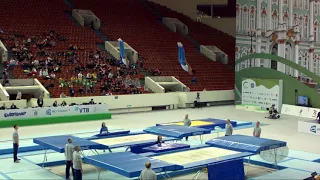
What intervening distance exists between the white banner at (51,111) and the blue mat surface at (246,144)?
42.9 ft

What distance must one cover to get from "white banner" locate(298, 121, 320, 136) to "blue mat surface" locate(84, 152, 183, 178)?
1207cm

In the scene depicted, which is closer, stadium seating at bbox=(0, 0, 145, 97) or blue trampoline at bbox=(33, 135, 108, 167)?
blue trampoline at bbox=(33, 135, 108, 167)

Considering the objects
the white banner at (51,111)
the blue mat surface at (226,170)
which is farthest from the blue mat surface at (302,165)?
the white banner at (51,111)

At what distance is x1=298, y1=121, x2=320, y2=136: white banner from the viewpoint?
821 inches

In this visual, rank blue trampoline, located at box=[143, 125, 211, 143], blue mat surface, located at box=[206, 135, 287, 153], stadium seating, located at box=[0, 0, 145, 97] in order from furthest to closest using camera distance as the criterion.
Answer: stadium seating, located at box=[0, 0, 145, 97], blue trampoline, located at box=[143, 125, 211, 143], blue mat surface, located at box=[206, 135, 287, 153]

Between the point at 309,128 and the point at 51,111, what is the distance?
579 inches

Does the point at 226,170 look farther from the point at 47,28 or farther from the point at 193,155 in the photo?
the point at 47,28

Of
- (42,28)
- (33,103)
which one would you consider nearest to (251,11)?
(42,28)

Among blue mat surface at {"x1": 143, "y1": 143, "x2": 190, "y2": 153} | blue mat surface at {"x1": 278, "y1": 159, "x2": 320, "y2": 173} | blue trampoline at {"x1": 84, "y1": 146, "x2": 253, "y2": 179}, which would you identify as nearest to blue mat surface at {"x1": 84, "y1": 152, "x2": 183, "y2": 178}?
blue trampoline at {"x1": 84, "y1": 146, "x2": 253, "y2": 179}

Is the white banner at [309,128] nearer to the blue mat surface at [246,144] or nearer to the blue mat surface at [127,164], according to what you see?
the blue mat surface at [246,144]

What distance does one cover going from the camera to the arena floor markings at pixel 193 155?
40.0ft

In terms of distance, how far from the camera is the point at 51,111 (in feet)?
80.3

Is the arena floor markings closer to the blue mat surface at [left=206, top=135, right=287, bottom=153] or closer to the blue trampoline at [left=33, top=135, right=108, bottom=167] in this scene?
the blue mat surface at [left=206, top=135, right=287, bottom=153]

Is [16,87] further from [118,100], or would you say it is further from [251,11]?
[251,11]
